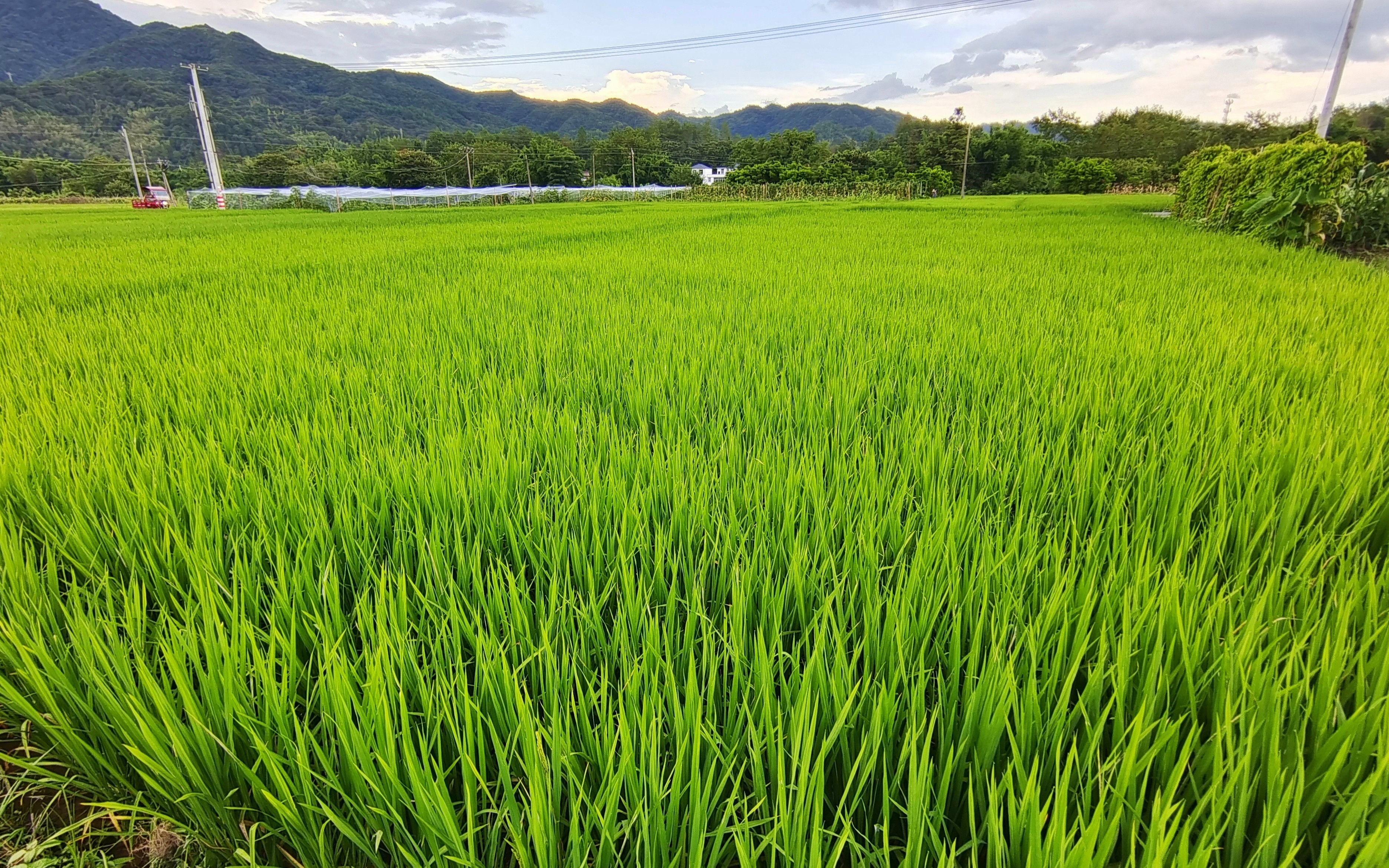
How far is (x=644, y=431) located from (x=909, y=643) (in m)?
0.90

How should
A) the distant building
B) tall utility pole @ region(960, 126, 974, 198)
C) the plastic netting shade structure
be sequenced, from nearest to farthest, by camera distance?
the plastic netting shade structure, tall utility pole @ region(960, 126, 974, 198), the distant building

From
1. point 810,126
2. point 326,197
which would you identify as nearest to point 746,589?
point 326,197

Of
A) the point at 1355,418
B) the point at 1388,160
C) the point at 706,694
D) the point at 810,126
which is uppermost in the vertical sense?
the point at 810,126

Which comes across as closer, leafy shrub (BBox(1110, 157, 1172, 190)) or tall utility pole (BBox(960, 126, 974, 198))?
leafy shrub (BBox(1110, 157, 1172, 190))

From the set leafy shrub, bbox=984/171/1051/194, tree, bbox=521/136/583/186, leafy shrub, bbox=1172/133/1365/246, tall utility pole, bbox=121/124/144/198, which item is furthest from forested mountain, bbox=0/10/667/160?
leafy shrub, bbox=1172/133/1365/246

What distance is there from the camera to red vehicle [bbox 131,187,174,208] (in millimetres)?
31080

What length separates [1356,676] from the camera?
71cm

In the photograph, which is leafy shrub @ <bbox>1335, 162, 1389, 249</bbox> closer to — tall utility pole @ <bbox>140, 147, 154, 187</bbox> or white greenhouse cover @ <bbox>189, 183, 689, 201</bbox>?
white greenhouse cover @ <bbox>189, 183, 689, 201</bbox>

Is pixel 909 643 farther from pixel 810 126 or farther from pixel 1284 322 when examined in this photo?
pixel 810 126

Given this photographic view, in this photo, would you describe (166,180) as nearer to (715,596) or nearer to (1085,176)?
(715,596)

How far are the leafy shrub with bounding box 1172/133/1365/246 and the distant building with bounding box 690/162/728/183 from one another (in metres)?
→ 59.1

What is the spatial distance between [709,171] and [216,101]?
6199 centimetres

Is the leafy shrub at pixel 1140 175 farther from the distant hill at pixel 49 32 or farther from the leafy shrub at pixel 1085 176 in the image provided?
the distant hill at pixel 49 32

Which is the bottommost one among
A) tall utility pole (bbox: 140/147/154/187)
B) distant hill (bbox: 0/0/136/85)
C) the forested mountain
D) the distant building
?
tall utility pole (bbox: 140/147/154/187)
